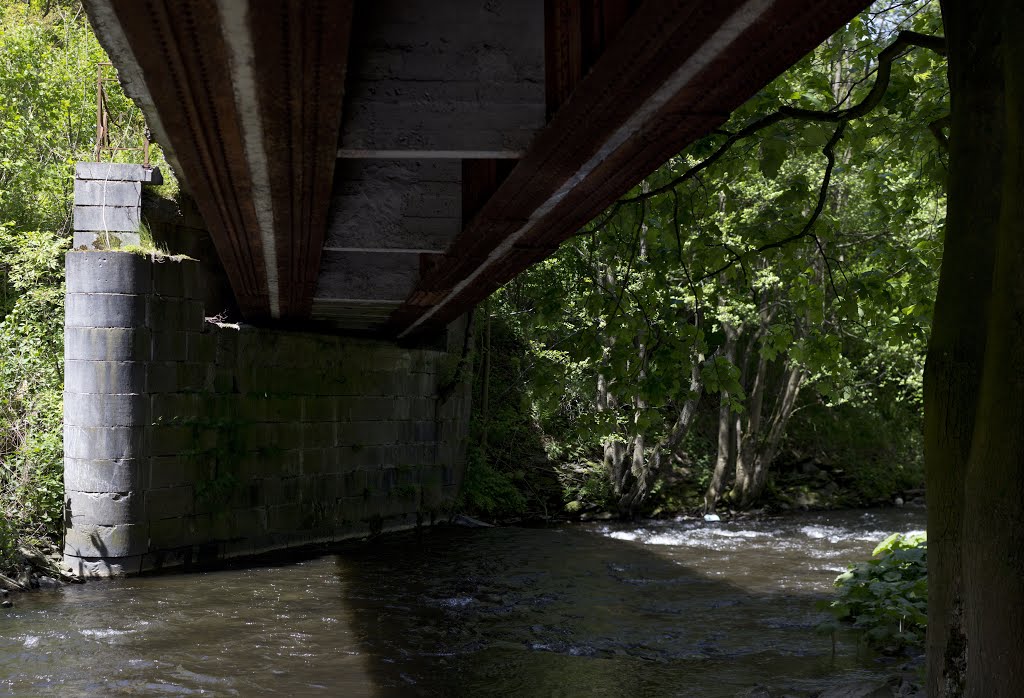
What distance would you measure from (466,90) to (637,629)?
6.11 meters

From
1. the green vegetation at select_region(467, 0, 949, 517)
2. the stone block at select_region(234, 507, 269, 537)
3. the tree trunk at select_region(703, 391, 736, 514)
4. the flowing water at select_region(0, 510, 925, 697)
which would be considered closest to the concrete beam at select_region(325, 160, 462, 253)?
the green vegetation at select_region(467, 0, 949, 517)

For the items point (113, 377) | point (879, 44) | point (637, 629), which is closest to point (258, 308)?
point (113, 377)

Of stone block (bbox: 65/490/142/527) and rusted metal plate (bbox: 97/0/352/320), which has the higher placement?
rusted metal plate (bbox: 97/0/352/320)

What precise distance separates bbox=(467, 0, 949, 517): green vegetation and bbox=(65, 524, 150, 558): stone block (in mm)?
4692

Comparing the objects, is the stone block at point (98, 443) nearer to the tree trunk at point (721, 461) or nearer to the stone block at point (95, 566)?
the stone block at point (95, 566)

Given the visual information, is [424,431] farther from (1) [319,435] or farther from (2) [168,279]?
(2) [168,279]

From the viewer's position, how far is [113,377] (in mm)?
9672

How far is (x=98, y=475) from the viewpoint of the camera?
964 cm

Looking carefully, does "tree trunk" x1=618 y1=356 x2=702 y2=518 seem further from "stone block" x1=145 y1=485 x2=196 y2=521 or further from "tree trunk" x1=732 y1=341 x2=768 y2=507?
"stone block" x1=145 y1=485 x2=196 y2=521

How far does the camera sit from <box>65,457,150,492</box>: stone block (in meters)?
9.64

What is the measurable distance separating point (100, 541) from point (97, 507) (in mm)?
345

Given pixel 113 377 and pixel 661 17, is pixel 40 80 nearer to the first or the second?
pixel 113 377

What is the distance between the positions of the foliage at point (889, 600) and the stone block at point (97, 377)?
280 inches

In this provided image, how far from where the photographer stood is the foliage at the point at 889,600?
24.9 ft
